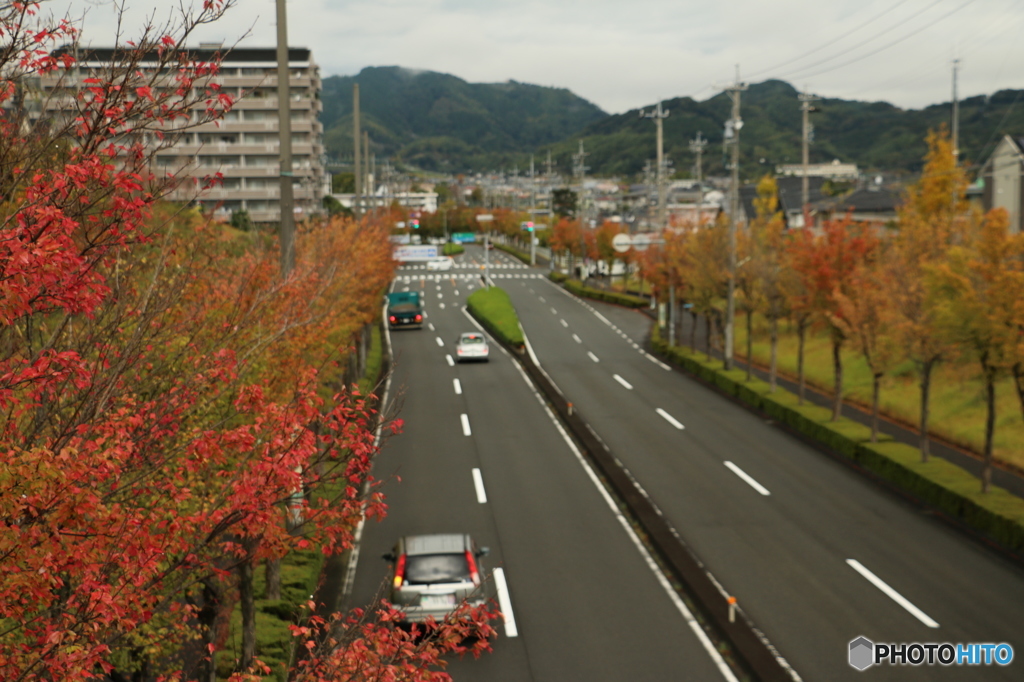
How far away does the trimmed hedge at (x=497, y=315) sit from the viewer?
52556 mm

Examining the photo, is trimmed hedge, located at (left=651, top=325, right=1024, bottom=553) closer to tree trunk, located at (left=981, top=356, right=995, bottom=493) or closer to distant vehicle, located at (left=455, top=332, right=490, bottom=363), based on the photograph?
tree trunk, located at (left=981, top=356, right=995, bottom=493)

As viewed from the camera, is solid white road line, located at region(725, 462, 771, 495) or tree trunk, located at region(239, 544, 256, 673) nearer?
tree trunk, located at region(239, 544, 256, 673)

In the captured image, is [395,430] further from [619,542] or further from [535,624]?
[619,542]

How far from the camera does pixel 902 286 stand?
23.9 metres

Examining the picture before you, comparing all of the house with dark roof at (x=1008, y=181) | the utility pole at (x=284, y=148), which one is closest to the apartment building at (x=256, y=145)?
the house with dark roof at (x=1008, y=181)

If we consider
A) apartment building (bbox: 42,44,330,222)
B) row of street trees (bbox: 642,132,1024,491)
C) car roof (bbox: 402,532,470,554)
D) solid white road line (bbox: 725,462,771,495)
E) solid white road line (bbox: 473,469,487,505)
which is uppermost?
apartment building (bbox: 42,44,330,222)

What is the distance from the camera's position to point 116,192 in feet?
20.2

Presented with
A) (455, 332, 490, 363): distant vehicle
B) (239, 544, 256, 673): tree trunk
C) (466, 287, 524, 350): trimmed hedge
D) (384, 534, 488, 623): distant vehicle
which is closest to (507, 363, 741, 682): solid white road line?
(384, 534, 488, 623): distant vehicle

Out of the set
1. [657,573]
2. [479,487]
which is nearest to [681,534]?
[657,573]

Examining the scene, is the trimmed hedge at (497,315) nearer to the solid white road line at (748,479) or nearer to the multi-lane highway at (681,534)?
the multi-lane highway at (681,534)

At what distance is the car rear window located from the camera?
49.4 feet

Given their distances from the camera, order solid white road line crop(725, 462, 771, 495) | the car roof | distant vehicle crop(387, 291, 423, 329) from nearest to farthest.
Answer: the car roof, solid white road line crop(725, 462, 771, 495), distant vehicle crop(387, 291, 423, 329)

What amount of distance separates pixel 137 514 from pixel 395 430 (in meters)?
2.46

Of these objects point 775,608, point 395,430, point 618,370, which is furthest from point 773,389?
point 395,430
